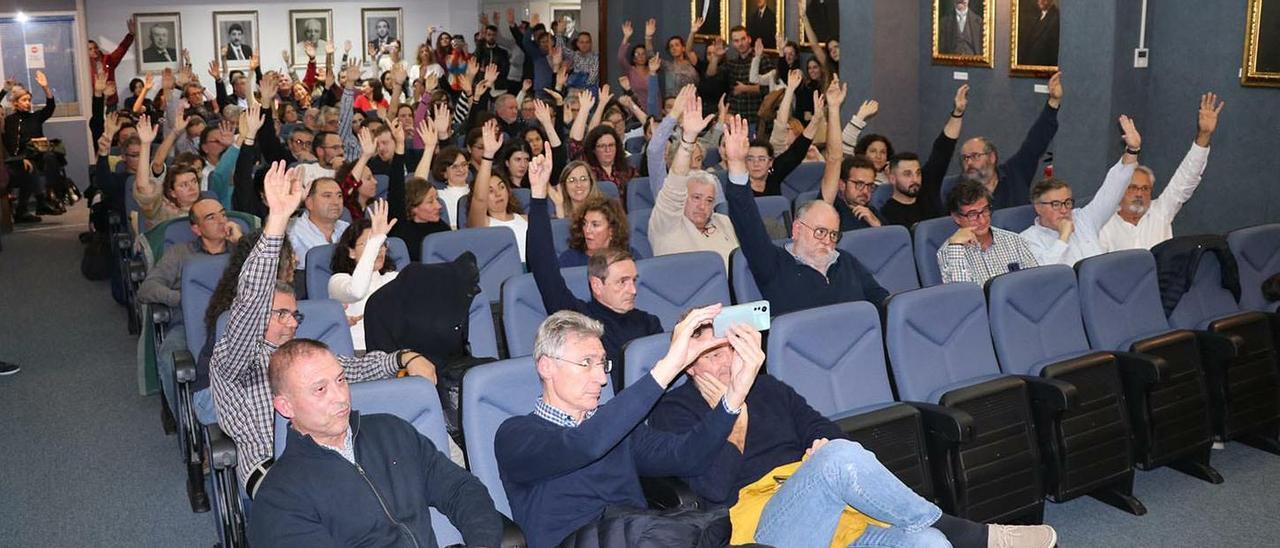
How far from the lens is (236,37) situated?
19.7 metres

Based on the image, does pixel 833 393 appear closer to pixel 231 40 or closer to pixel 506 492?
pixel 506 492

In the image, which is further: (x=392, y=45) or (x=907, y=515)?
(x=392, y=45)

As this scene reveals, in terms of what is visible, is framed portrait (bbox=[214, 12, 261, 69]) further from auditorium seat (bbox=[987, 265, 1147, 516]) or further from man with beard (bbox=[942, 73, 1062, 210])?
auditorium seat (bbox=[987, 265, 1147, 516])

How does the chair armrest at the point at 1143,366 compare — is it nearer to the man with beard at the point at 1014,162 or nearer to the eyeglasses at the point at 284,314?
the man with beard at the point at 1014,162

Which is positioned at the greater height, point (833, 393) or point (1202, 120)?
point (1202, 120)

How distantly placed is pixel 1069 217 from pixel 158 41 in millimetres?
16892

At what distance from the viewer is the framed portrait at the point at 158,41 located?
1894cm

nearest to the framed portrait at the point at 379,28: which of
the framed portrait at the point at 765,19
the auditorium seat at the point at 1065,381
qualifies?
the framed portrait at the point at 765,19

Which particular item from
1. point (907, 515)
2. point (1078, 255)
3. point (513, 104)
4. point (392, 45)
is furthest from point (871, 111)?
point (392, 45)

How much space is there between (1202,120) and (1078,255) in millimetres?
1060

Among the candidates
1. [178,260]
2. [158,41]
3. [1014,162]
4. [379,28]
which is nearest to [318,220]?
[178,260]

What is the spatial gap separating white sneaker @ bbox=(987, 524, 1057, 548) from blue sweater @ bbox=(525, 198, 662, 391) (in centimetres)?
142

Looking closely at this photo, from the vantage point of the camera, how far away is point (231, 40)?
19.7 meters

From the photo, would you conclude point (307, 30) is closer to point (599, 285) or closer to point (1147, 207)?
point (1147, 207)
